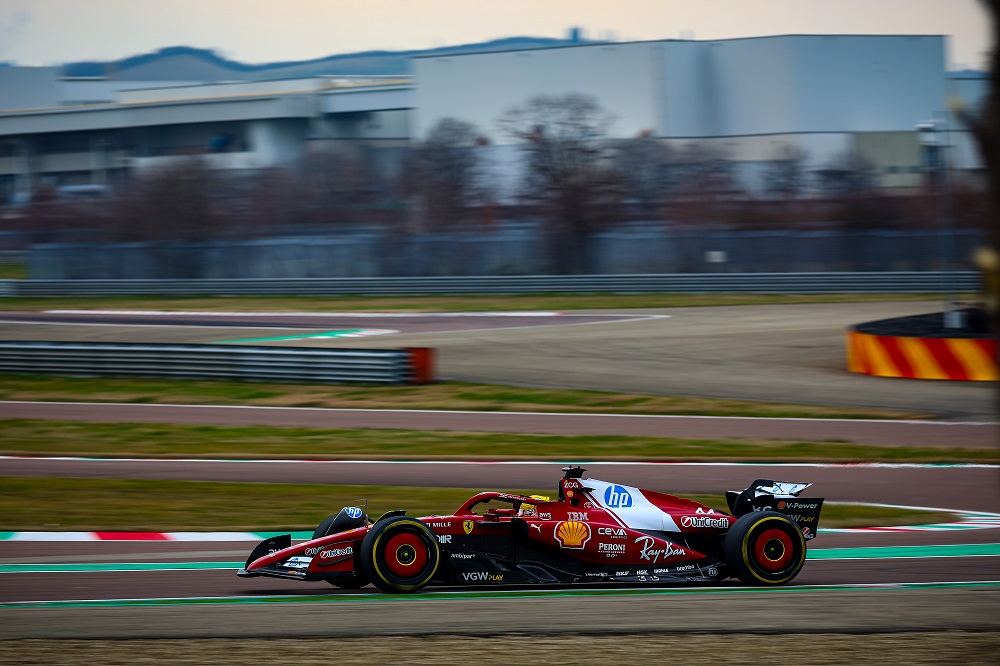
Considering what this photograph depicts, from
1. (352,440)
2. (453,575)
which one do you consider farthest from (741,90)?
(453,575)

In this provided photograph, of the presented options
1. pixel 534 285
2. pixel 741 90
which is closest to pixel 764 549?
pixel 534 285

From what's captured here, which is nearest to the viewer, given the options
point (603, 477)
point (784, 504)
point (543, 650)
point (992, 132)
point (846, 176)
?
point (992, 132)

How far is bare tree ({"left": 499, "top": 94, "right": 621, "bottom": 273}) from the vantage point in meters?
54.3

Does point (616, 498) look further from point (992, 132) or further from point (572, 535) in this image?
point (992, 132)

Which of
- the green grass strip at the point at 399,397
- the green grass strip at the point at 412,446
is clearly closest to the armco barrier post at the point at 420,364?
the green grass strip at the point at 399,397

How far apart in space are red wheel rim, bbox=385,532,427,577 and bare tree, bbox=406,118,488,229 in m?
49.7

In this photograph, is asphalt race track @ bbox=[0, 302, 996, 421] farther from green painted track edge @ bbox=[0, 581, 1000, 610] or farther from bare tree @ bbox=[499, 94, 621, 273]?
bare tree @ bbox=[499, 94, 621, 273]

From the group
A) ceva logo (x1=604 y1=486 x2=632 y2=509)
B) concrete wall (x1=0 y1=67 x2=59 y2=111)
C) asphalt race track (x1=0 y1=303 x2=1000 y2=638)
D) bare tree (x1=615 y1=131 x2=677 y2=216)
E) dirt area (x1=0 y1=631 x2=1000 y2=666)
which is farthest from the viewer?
concrete wall (x1=0 y1=67 x2=59 y2=111)

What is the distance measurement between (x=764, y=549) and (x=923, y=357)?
1564 cm

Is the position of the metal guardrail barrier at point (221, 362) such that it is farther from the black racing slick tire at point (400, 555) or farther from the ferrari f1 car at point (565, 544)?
the black racing slick tire at point (400, 555)

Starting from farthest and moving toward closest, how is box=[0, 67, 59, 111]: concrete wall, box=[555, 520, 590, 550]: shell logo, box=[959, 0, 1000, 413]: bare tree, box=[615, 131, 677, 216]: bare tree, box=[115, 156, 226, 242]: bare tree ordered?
box=[0, 67, 59, 111]: concrete wall
box=[115, 156, 226, 242]: bare tree
box=[615, 131, 677, 216]: bare tree
box=[555, 520, 590, 550]: shell logo
box=[959, 0, 1000, 413]: bare tree

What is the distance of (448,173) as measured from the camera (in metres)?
61.8

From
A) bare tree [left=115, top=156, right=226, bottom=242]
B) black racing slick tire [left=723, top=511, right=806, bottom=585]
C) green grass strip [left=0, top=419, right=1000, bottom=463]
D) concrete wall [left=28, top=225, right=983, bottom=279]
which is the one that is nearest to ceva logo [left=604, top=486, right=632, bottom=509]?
black racing slick tire [left=723, top=511, right=806, bottom=585]

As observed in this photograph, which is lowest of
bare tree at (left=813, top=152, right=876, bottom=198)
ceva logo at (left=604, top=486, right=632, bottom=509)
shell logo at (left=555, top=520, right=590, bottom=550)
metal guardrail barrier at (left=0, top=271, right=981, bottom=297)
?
shell logo at (left=555, top=520, right=590, bottom=550)
